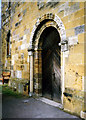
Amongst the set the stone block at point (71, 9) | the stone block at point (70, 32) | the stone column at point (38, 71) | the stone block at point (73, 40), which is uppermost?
the stone block at point (71, 9)

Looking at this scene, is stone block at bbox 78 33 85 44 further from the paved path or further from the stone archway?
the paved path

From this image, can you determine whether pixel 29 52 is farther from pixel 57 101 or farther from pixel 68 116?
pixel 68 116

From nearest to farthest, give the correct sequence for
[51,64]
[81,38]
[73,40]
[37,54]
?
[81,38]
[73,40]
[51,64]
[37,54]

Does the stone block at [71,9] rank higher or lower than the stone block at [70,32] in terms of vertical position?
higher

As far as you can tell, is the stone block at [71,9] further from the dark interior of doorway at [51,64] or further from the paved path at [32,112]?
the paved path at [32,112]

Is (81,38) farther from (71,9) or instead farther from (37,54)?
(37,54)

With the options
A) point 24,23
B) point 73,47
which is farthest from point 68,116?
point 24,23

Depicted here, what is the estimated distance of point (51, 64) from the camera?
4242 millimetres

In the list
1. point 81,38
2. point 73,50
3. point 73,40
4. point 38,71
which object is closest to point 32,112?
point 38,71

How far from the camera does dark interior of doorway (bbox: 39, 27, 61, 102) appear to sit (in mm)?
3949

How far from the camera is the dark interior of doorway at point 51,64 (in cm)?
395

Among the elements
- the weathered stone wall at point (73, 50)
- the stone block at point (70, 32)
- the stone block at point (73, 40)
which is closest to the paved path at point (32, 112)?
the weathered stone wall at point (73, 50)

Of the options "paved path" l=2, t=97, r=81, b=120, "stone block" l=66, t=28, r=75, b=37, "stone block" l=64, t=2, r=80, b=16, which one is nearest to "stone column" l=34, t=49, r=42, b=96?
"paved path" l=2, t=97, r=81, b=120

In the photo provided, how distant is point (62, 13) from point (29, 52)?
6.46 ft
